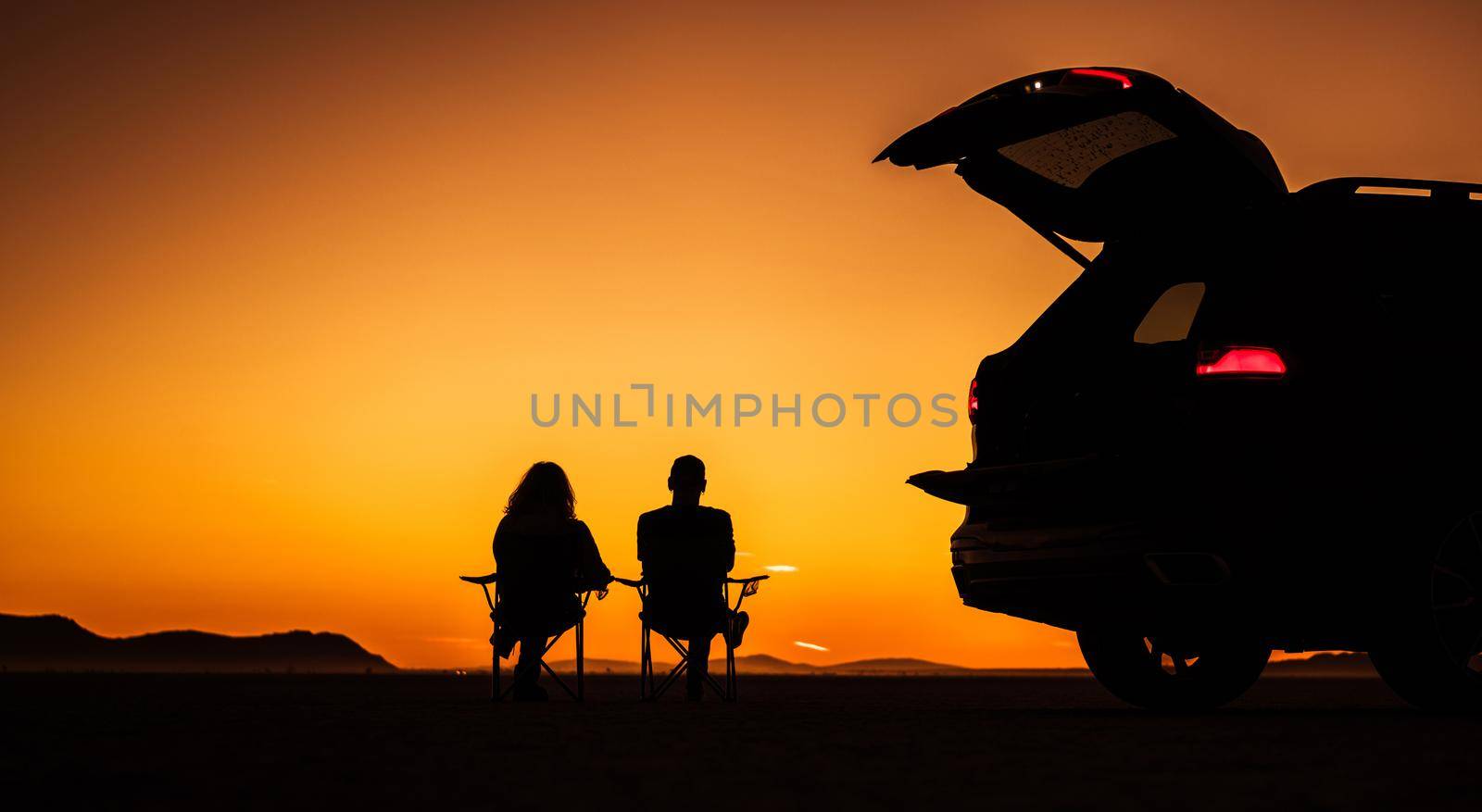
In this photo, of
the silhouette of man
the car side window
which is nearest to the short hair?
the silhouette of man

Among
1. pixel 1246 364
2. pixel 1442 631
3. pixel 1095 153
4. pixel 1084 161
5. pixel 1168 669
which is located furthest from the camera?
pixel 1168 669

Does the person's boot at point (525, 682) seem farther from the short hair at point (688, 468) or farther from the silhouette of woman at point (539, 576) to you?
the short hair at point (688, 468)

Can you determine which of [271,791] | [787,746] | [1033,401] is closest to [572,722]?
[787,746]

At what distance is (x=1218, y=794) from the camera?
4.67 meters

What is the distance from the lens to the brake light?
6586mm

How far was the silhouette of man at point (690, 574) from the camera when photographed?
1173cm

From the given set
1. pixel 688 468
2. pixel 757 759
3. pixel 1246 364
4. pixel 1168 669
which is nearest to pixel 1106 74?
pixel 1246 364

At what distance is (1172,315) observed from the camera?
711 centimetres

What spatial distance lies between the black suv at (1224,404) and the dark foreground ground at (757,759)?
526mm

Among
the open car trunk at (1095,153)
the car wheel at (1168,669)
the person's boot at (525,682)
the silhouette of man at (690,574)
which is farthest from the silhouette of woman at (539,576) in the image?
the open car trunk at (1095,153)

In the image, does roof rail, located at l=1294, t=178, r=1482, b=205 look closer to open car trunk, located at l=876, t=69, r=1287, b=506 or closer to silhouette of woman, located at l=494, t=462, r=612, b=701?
open car trunk, located at l=876, t=69, r=1287, b=506

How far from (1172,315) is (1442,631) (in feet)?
5.47

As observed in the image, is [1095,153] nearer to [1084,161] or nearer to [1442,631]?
[1084,161]

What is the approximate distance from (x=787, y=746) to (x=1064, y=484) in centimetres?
160
